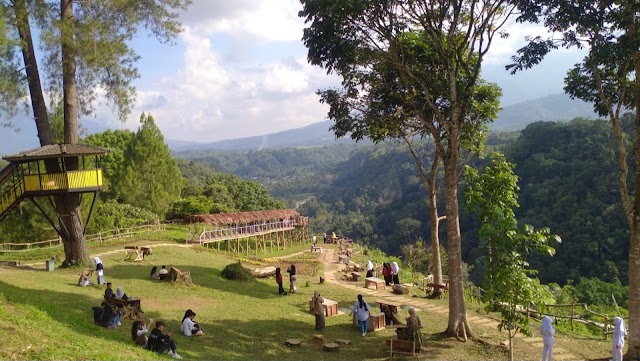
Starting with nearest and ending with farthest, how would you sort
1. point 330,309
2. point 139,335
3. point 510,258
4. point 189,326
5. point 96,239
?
point 510,258 < point 139,335 < point 189,326 < point 330,309 < point 96,239

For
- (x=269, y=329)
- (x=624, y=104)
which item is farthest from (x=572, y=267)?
(x=269, y=329)

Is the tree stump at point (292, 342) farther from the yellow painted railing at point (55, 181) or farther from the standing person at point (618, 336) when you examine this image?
the yellow painted railing at point (55, 181)

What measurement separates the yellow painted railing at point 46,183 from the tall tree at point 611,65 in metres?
16.9

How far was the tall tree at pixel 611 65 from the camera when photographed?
12055 mm

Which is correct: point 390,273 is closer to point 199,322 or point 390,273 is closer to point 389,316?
point 389,316

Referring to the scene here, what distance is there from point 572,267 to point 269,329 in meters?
38.3

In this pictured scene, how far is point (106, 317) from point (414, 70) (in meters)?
12.5

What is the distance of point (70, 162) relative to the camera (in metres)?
20.5

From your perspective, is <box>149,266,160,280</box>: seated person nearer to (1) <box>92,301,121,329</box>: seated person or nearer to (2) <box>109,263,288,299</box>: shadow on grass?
(2) <box>109,263,288,299</box>: shadow on grass

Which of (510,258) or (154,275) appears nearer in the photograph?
(510,258)

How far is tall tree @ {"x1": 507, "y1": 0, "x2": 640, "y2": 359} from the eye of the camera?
12055 mm

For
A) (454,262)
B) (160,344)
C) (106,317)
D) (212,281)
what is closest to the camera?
(160,344)

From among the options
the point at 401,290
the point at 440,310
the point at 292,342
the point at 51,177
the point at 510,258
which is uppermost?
the point at 51,177

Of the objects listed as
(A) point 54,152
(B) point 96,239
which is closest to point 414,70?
(A) point 54,152
